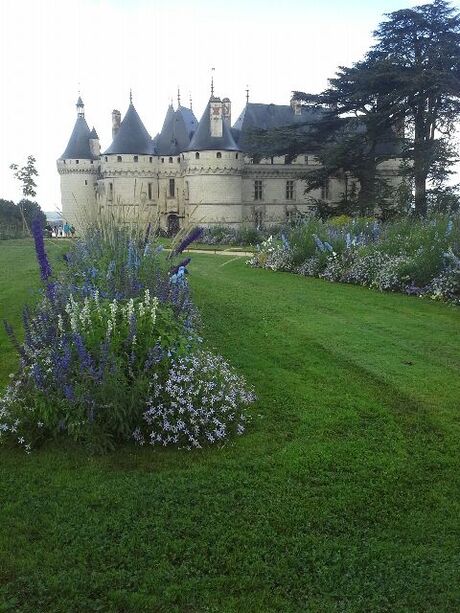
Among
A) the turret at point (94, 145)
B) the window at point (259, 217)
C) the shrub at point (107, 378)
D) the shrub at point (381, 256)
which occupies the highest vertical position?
the turret at point (94, 145)

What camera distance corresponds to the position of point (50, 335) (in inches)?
166

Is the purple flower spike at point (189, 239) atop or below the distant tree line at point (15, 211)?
below

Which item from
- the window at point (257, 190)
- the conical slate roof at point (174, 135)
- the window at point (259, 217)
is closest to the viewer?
the conical slate roof at point (174, 135)

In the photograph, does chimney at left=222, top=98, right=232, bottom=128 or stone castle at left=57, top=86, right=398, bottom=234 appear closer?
stone castle at left=57, top=86, right=398, bottom=234

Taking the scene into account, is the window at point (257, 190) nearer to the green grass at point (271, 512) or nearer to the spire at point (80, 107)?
the spire at point (80, 107)

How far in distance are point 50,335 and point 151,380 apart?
0.90 m

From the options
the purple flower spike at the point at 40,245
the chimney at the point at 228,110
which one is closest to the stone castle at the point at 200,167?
the chimney at the point at 228,110

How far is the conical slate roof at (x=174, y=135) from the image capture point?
3484 centimetres

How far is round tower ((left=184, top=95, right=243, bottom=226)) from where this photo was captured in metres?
32.2

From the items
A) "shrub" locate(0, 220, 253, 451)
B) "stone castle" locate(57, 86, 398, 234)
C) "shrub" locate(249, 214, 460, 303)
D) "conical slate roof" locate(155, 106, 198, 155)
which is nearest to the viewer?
"shrub" locate(0, 220, 253, 451)

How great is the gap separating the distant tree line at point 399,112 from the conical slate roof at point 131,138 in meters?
9.50

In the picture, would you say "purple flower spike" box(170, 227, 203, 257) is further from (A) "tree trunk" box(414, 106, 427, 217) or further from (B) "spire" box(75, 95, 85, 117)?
(B) "spire" box(75, 95, 85, 117)

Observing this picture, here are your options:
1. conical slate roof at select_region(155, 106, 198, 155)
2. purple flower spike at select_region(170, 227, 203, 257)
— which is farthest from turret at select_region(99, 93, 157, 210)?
purple flower spike at select_region(170, 227, 203, 257)

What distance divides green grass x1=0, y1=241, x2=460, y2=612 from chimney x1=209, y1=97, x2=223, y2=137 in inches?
1105
